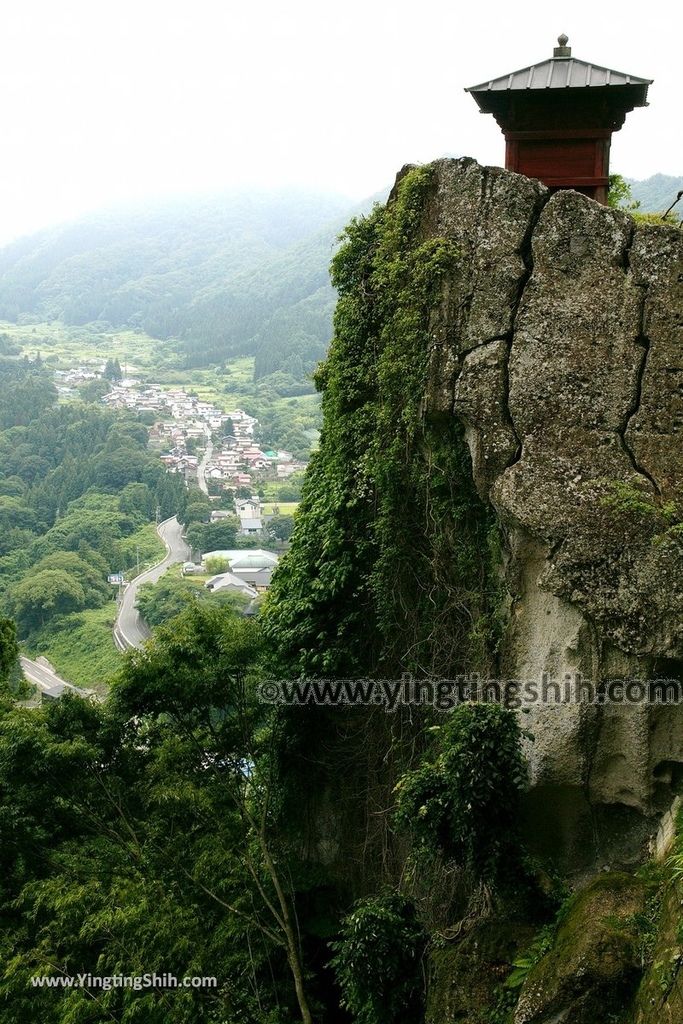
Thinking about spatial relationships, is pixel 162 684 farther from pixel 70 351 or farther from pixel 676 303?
pixel 70 351

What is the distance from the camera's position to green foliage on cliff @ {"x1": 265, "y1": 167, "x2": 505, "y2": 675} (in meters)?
10.8

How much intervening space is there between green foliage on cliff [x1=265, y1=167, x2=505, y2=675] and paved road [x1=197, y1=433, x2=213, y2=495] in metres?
68.6

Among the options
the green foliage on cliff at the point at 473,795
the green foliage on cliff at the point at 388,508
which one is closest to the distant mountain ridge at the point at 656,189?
the green foliage on cliff at the point at 388,508

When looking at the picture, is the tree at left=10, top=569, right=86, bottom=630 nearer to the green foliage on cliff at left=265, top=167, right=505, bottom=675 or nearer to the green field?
the green field

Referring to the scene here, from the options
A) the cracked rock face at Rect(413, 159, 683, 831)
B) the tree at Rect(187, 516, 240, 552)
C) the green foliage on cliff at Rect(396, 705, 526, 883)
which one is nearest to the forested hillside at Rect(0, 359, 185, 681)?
the tree at Rect(187, 516, 240, 552)

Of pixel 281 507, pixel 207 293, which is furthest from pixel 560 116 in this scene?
pixel 207 293

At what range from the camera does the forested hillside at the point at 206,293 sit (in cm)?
12456

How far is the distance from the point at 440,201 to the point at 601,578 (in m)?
4.78

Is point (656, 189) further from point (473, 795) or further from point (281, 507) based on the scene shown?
point (473, 795)

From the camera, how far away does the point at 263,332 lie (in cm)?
12988

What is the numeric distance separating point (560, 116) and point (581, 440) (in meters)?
4.90

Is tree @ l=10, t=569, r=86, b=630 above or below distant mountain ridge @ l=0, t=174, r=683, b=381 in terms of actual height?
below

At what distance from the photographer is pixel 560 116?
12.0 metres

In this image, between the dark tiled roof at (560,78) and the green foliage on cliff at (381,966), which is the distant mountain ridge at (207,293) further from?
the green foliage on cliff at (381,966)
